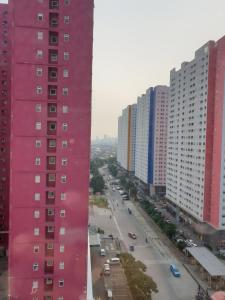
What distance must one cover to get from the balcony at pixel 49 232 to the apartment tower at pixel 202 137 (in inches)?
252

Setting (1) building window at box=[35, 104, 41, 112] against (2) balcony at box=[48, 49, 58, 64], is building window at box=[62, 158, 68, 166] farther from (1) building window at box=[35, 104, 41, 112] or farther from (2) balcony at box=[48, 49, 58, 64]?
(2) balcony at box=[48, 49, 58, 64]

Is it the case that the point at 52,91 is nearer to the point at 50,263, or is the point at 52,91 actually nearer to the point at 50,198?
the point at 50,198

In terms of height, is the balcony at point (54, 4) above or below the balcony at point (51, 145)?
above

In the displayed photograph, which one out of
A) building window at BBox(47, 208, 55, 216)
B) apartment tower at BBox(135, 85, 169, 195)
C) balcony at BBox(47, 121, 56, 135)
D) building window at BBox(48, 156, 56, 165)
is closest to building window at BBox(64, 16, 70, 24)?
balcony at BBox(47, 121, 56, 135)

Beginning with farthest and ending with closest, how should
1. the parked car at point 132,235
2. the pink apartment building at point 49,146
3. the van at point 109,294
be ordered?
the parked car at point 132,235, the van at point 109,294, the pink apartment building at point 49,146

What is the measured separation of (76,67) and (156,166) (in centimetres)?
1332

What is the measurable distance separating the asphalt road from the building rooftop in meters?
0.45

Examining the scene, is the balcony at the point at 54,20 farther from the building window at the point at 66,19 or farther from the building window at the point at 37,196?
the building window at the point at 37,196

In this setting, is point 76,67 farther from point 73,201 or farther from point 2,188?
point 2,188

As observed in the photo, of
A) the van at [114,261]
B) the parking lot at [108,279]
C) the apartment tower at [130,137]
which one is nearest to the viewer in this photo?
the parking lot at [108,279]

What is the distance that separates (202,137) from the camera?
1057cm

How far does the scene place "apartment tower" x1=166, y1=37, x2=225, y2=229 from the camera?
9805 mm

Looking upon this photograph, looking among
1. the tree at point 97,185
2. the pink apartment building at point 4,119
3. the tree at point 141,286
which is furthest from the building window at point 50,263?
the tree at point 97,185

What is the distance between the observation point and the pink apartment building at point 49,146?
455cm
